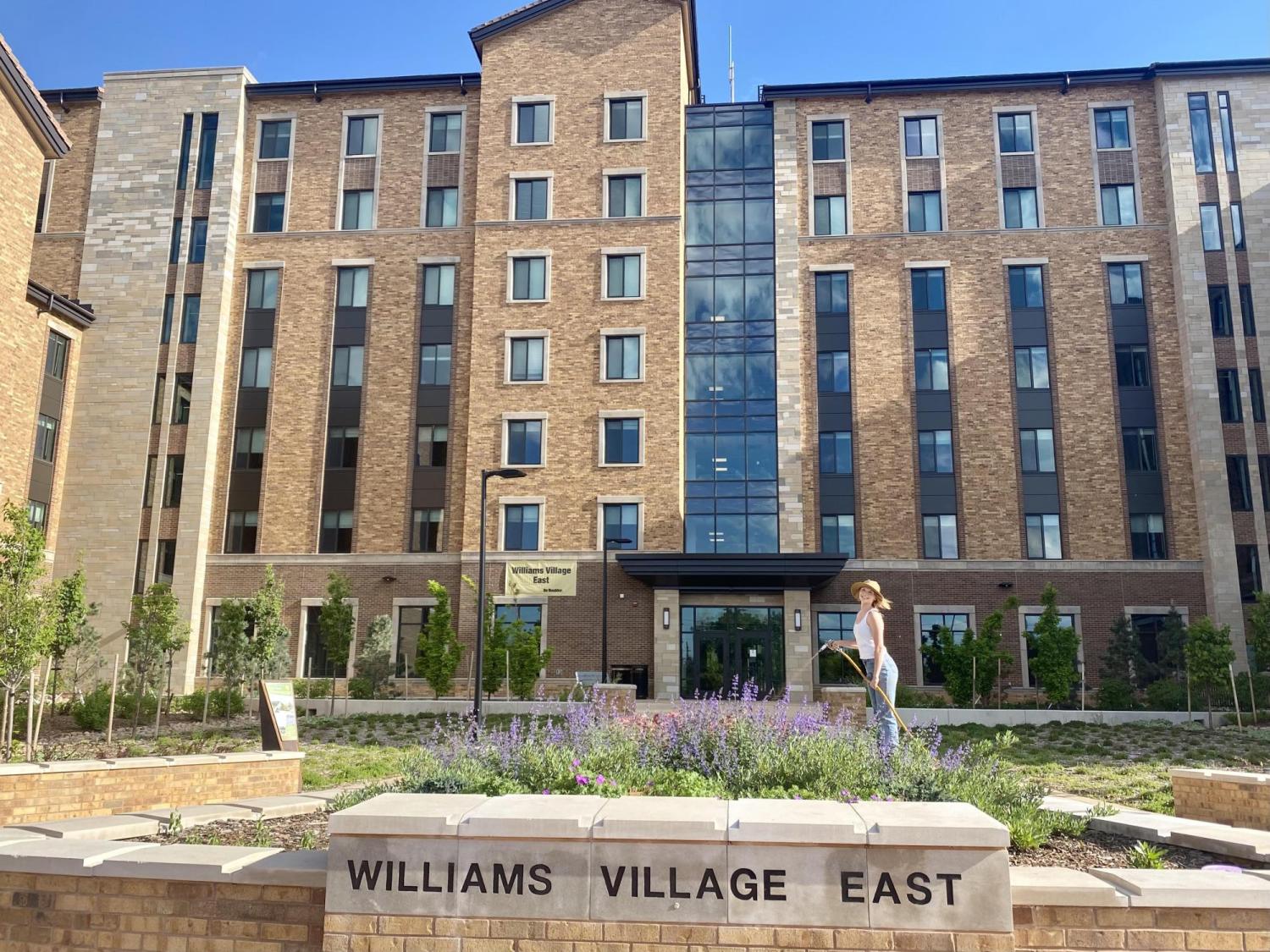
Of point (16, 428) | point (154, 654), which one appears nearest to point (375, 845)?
point (154, 654)

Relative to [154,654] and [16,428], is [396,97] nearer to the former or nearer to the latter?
[16,428]

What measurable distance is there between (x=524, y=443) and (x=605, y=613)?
776cm

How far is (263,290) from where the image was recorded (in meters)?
39.6

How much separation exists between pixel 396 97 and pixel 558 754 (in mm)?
37200

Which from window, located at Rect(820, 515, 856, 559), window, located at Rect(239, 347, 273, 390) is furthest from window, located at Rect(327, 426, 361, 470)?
window, located at Rect(820, 515, 856, 559)

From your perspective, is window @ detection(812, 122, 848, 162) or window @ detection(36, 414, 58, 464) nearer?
window @ detection(36, 414, 58, 464)

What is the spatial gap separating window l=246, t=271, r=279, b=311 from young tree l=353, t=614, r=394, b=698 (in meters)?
13.8

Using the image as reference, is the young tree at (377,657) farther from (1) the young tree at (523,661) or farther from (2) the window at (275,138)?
(2) the window at (275,138)

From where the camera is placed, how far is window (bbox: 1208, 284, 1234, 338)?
36250 mm

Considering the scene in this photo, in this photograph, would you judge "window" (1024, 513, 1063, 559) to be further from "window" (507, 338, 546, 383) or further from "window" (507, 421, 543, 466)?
"window" (507, 338, 546, 383)

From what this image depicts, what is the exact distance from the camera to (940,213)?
125 ft

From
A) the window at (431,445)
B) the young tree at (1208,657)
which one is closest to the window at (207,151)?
the window at (431,445)

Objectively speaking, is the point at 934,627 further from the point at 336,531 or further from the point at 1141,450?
the point at 336,531

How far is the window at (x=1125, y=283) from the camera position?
1462 inches
